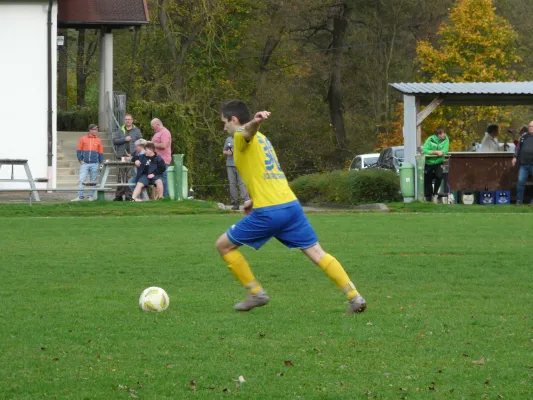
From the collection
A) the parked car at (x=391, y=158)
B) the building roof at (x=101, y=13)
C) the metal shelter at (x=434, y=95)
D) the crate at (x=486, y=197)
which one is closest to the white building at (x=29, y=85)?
the building roof at (x=101, y=13)

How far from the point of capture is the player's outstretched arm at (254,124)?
8.52 metres

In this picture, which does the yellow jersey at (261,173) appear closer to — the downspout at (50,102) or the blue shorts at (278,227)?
the blue shorts at (278,227)

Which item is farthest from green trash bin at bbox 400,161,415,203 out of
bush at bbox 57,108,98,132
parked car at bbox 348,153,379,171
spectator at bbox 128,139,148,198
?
bush at bbox 57,108,98,132

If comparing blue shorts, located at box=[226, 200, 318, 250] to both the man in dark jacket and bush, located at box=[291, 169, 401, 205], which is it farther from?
bush, located at box=[291, 169, 401, 205]

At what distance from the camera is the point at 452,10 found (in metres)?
47.9

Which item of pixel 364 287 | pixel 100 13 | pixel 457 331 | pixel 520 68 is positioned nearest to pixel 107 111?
pixel 100 13

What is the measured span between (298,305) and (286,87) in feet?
146

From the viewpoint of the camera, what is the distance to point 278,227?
8969 mm

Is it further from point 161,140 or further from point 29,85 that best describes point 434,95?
point 29,85

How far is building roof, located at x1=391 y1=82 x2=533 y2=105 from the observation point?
27.6 m

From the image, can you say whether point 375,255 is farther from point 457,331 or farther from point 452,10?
point 452,10

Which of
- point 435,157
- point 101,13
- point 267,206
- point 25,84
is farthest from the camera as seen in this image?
point 101,13

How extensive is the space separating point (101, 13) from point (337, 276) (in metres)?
25.1

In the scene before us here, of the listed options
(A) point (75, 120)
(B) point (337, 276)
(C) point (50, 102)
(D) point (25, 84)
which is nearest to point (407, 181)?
(C) point (50, 102)
